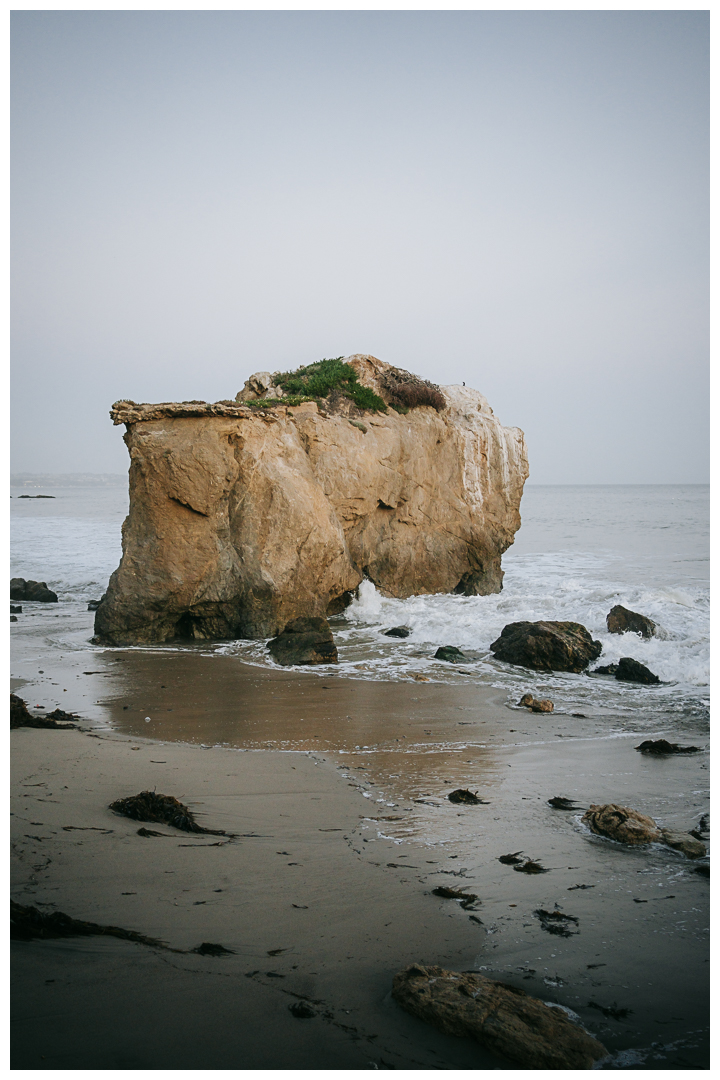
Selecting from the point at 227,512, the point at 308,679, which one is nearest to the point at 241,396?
the point at 227,512

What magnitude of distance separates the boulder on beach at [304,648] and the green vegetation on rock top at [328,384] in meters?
6.01

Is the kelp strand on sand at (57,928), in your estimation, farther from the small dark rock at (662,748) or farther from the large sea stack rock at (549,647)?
the large sea stack rock at (549,647)

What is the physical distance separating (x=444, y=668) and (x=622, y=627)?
12.9 ft

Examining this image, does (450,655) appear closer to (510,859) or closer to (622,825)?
(622,825)

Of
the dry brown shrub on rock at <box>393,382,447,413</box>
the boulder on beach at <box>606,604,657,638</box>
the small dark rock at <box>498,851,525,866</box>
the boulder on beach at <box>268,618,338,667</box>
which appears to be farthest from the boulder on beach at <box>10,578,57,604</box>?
the small dark rock at <box>498,851,525,866</box>

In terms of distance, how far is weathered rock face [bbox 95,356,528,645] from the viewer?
11.3 m

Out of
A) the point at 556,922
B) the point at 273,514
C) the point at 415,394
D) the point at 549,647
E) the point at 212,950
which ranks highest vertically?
the point at 415,394

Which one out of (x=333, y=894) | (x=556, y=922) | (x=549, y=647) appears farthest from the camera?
(x=549, y=647)

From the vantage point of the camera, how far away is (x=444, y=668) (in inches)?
372

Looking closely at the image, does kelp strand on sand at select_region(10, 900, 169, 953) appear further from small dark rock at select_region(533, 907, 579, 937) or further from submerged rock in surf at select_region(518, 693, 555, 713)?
submerged rock in surf at select_region(518, 693, 555, 713)

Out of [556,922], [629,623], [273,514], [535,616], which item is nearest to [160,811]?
[556,922]

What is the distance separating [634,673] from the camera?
9.12m

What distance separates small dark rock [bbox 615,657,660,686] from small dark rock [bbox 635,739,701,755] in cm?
313

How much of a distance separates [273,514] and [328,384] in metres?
4.17
